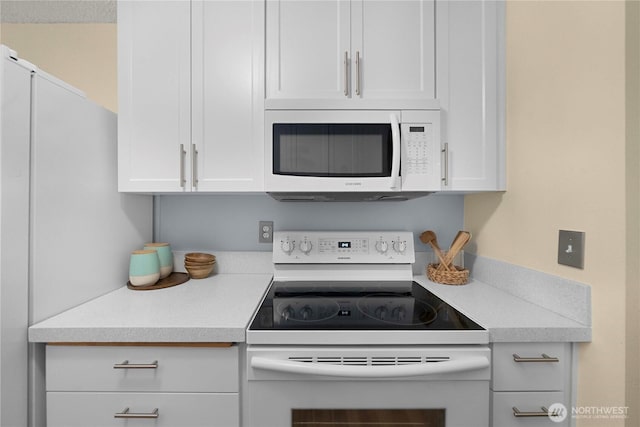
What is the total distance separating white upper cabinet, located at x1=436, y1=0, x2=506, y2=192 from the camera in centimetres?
134

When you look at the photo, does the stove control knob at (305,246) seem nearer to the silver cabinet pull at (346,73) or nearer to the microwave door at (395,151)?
the microwave door at (395,151)

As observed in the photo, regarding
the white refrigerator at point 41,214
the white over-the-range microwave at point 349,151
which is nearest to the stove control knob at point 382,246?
the white over-the-range microwave at point 349,151

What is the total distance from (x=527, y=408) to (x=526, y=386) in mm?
70

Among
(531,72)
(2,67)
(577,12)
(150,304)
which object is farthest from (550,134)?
(2,67)

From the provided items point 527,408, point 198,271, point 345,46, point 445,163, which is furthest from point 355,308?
point 345,46

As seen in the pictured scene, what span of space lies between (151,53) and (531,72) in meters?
1.60

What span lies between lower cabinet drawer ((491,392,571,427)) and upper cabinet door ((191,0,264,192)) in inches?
46.6

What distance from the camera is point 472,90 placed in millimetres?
1342

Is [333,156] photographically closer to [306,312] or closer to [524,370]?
[306,312]

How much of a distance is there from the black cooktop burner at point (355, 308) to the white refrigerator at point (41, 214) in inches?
27.2

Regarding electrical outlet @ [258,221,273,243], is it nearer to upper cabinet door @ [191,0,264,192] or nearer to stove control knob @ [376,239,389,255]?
upper cabinet door @ [191,0,264,192]

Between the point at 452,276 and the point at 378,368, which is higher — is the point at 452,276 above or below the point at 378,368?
above

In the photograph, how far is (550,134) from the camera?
1104 millimetres

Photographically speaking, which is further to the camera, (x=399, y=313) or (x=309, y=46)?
(x=309, y=46)
